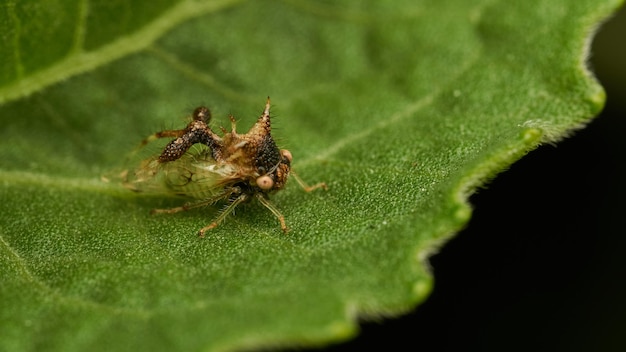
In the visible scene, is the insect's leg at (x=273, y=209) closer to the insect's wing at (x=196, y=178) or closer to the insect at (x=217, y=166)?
the insect at (x=217, y=166)

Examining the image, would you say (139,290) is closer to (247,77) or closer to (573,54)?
(247,77)

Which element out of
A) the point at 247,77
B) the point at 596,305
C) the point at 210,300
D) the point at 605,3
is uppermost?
the point at 247,77

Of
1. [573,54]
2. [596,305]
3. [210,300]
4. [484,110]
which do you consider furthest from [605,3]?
[210,300]

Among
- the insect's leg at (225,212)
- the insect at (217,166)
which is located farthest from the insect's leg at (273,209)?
the insect's leg at (225,212)

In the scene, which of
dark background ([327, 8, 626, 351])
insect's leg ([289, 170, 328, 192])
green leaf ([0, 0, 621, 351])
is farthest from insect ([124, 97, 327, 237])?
dark background ([327, 8, 626, 351])

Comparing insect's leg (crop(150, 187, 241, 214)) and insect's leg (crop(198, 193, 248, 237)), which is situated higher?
insect's leg (crop(150, 187, 241, 214))

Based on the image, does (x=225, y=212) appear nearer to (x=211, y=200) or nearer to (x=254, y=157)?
(x=211, y=200)

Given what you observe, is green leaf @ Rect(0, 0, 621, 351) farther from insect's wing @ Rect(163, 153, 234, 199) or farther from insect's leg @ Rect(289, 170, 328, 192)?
insect's wing @ Rect(163, 153, 234, 199)
